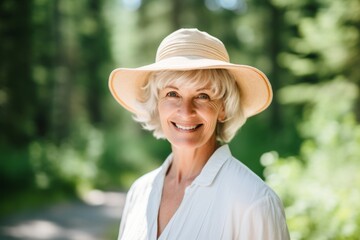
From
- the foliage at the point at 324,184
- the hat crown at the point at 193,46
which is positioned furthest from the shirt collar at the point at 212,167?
the foliage at the point at 324,184

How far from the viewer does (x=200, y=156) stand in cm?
258

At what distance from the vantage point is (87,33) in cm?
2366

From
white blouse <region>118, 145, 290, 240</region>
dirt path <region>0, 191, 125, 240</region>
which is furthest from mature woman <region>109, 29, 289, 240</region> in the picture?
dirt path <region>0, 191, 125, 240</region>

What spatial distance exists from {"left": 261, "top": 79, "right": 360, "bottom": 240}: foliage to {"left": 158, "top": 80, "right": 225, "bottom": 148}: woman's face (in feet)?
5.15

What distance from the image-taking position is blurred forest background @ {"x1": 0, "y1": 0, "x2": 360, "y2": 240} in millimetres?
4941

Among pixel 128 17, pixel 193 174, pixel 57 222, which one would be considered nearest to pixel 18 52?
pixel 57 222

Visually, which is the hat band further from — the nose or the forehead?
the nose

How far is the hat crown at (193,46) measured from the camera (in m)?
2.43

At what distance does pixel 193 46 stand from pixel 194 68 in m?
0.20

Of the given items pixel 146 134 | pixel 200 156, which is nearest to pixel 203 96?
pixel 200 156

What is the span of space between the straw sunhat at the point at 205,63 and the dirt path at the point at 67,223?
22.6ft

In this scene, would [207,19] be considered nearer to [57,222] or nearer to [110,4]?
[110,4]

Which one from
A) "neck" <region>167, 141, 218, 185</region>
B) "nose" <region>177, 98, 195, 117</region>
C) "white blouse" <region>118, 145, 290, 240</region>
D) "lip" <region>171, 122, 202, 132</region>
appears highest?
"nose" <region>177, 98, 195, 117</region>

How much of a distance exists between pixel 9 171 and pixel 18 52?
375cm
